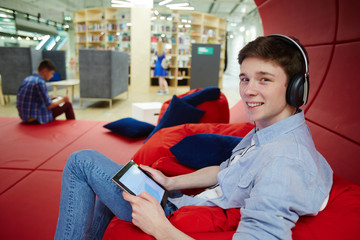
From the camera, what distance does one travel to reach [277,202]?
624mm

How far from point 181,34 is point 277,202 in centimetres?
957

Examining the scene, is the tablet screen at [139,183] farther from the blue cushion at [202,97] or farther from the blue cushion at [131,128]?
the blue cushion at [131,128]

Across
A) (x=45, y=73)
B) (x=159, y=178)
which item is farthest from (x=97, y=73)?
(x=159, y=178)

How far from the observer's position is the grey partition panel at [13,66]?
5.20 metres

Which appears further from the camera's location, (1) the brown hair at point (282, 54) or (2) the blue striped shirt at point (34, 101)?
(2) the blue striped shirt at point (34, 101)

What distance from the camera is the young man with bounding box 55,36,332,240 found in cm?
64

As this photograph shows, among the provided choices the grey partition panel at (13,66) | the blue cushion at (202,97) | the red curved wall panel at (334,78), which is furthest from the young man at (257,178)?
the grey partition panel at (13,66)

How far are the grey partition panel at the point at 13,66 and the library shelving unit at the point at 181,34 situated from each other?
187 inches

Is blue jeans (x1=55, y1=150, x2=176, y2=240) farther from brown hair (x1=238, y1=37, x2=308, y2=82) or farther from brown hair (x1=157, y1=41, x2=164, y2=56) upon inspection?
brown hair (x1=157, y1=41, x2=164, y2=56)

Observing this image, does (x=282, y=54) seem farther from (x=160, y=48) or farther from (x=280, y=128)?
(x=160, y=48)

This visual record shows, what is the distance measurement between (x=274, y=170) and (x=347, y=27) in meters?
1.08

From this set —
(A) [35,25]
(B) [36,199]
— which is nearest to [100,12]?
(A) [35,25]

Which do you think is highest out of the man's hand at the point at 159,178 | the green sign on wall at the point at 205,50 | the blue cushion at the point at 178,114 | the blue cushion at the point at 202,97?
the green sign on wall at the point at 205,50

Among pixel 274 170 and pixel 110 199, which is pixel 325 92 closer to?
pixel 274 170
